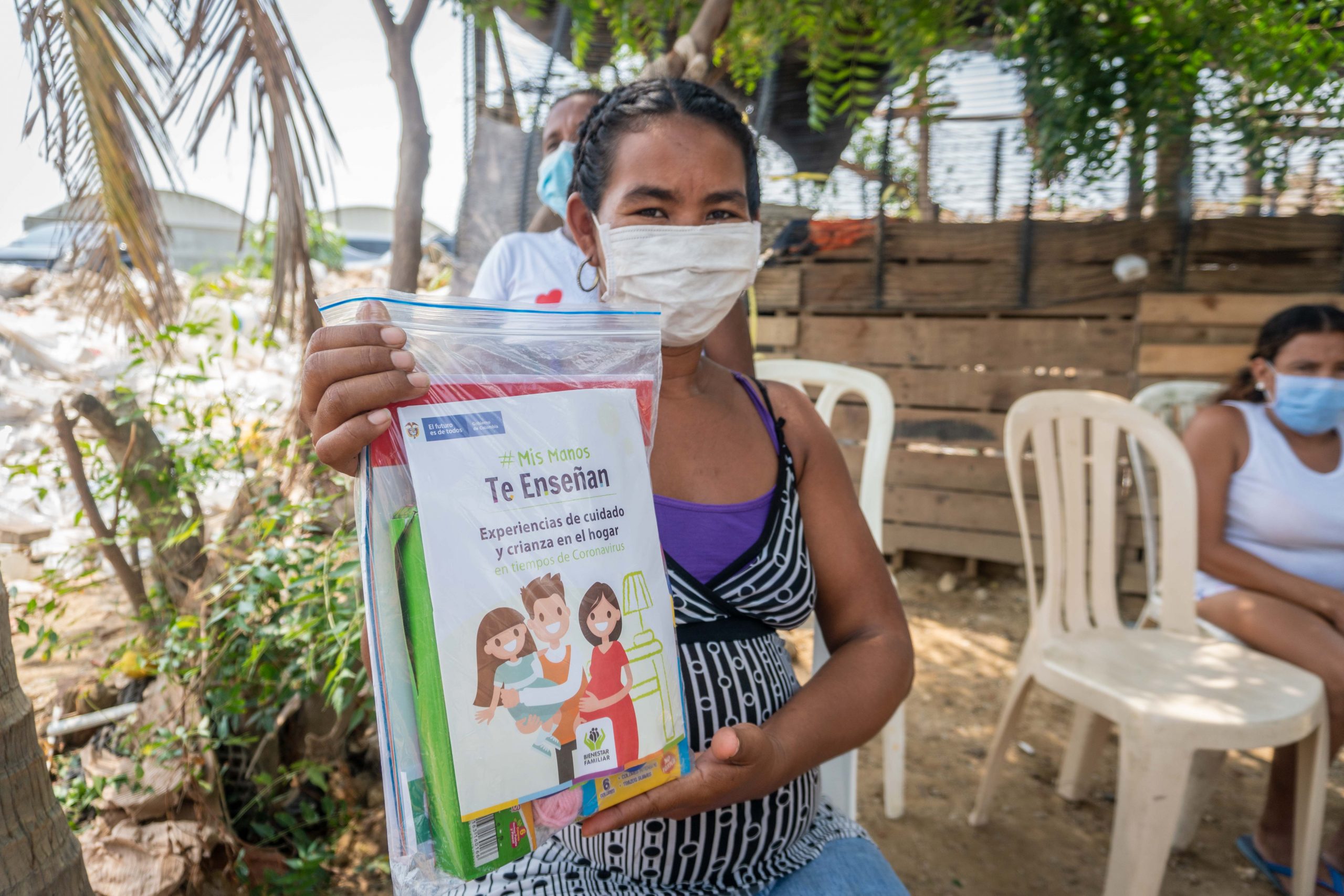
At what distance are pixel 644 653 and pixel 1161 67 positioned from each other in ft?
15.0

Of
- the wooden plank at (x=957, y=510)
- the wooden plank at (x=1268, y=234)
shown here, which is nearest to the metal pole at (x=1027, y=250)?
the wooden plank at (x=1268, y=234)

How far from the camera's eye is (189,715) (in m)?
2.08

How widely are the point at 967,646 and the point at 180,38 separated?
442 centimetres

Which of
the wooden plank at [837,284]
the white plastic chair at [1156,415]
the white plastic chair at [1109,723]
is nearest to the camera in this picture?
the white plastic chair at [1109,723]

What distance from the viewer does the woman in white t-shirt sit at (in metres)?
2.29

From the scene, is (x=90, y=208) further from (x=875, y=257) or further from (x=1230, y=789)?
(x=1230, y=789)

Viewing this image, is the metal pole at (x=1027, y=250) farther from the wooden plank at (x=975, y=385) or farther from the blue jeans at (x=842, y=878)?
the blue jeans at (x=842, y=878)

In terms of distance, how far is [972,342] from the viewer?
4836 millimetres

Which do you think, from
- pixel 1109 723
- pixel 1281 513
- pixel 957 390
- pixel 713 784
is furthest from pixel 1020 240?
pixel 713 784

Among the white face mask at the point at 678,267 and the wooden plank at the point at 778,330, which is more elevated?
the white face mask at the point at 678,267

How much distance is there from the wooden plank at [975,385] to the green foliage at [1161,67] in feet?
3.77

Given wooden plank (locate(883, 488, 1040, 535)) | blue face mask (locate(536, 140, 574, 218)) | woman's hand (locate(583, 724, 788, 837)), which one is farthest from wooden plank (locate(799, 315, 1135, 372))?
woman's hand (locate(583, 724, 788, 837))

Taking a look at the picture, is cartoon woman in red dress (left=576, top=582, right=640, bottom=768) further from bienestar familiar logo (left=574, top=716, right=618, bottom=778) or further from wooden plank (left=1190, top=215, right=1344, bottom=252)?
wooden plank (left=1190, top=215, right=1344, bottom=252)

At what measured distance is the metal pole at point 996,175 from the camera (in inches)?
182
